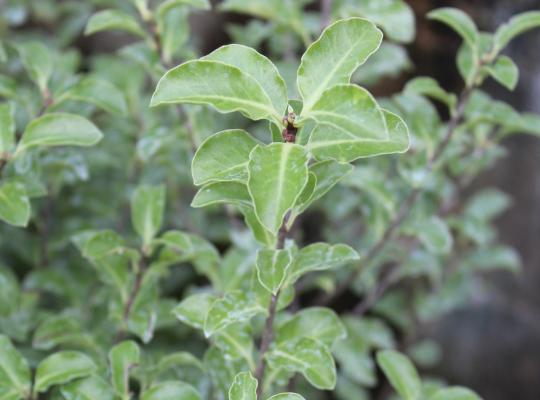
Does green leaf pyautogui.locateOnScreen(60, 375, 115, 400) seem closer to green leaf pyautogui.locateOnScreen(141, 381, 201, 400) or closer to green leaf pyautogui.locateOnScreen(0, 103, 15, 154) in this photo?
green leaf pyautogui.locateOnScreen(141, 381, 201, 400)

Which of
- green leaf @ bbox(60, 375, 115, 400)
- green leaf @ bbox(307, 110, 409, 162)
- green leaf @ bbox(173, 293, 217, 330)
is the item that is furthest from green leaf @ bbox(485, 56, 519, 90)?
green leaf @ bbox(60, 375, 115, 400)

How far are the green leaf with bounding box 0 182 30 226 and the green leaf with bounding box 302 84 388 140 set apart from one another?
0.53 m

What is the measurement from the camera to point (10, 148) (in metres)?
1.08

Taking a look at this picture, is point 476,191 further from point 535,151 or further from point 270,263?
point 270,263

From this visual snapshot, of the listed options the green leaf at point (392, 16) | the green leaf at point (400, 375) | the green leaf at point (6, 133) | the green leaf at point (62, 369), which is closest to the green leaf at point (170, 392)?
the green leaf at point (62, 369)

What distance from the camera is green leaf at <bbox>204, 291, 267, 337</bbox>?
90 cm

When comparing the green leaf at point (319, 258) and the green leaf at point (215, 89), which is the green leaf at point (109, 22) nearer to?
the green leaf at point (215, 89)

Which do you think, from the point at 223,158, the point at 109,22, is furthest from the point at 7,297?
the point at 223,158

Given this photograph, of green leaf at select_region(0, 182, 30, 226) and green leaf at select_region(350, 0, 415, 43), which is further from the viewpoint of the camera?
green leaf at select_region(350, 0, 415, 43)

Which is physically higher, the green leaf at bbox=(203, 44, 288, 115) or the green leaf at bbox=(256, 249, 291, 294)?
the green leaf at bbox=(203, 44, 288, 115)

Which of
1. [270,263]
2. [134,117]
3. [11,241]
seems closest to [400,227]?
[270,263]

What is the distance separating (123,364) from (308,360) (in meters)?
0.30

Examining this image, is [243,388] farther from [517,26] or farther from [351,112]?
[517,26]

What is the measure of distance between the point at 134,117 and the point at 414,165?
0.77m
